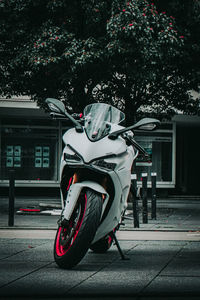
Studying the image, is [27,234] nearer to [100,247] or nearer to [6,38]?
[100,247]

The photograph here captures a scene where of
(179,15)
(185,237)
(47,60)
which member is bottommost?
(185,237)

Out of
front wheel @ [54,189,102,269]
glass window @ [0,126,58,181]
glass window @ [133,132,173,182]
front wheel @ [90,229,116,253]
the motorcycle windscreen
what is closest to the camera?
front wheel @ [54,189,102,269]

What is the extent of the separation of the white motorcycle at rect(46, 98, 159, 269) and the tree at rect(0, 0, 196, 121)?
20.9 feet

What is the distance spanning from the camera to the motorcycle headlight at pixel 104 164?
5844 millimetres

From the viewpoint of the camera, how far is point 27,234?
9359 millimetres

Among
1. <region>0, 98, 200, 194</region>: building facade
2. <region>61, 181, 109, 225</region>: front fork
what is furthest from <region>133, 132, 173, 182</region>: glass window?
<region>61, 181, 109, 225</region>: front fork

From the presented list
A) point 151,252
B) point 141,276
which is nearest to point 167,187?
point 151,252

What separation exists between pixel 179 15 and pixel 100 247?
856 centimetres

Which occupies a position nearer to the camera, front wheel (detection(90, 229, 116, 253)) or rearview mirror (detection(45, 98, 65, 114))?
rearview mirror (detection(45, 98, 65, 114))

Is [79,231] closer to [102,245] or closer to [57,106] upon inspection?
[102,245]

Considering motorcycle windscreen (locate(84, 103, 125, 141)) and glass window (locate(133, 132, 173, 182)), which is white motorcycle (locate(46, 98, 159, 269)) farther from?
glass window (locate(133, 132, 173, 182))

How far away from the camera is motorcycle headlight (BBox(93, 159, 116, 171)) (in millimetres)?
5844

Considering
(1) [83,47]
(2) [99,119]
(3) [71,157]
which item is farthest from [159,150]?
(3) [71,157]

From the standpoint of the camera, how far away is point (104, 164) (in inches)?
232
